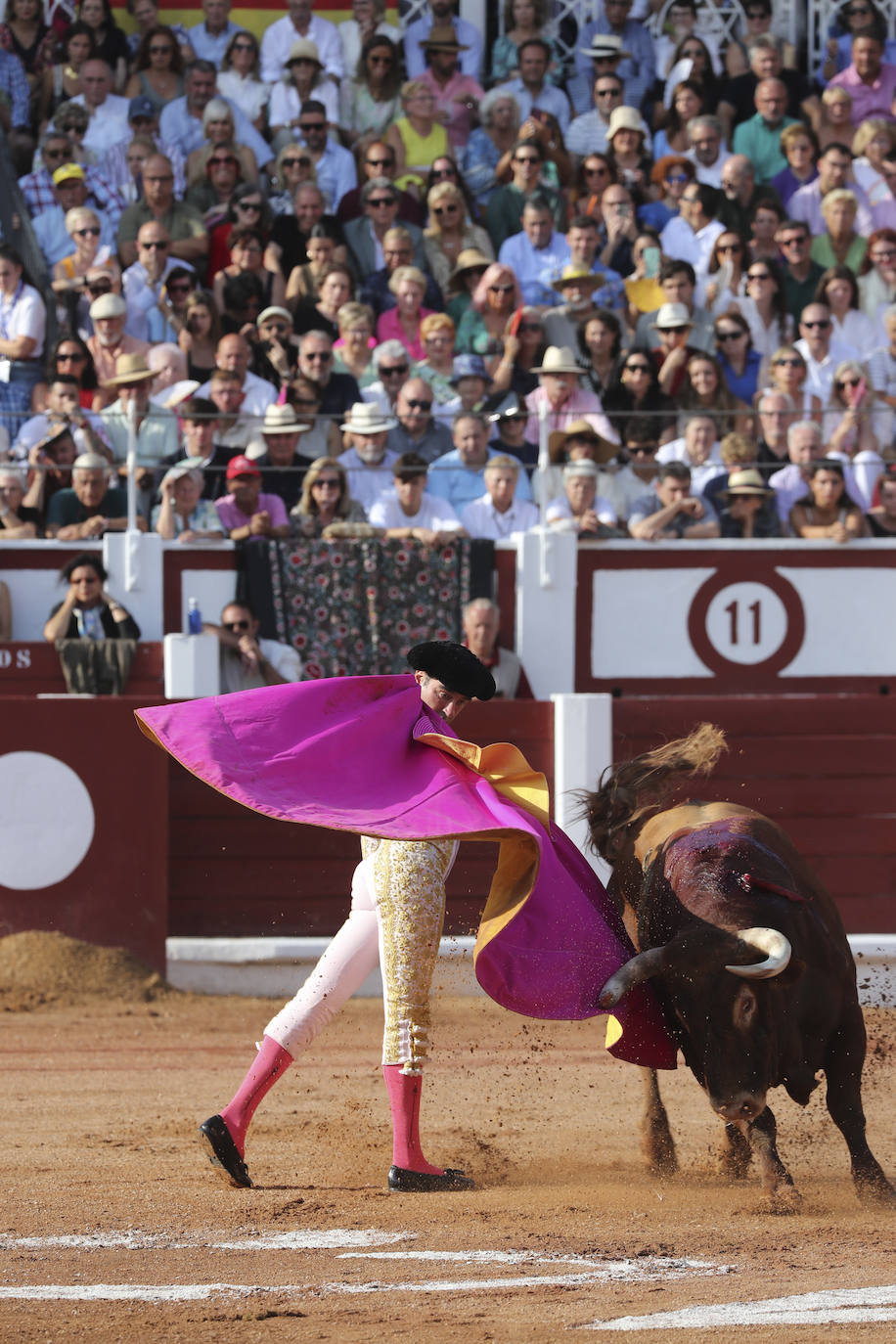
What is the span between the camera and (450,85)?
987cm

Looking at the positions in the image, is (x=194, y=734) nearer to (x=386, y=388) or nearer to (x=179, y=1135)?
(x=179, y=1135)

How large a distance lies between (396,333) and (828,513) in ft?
7.03

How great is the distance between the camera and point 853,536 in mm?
8094

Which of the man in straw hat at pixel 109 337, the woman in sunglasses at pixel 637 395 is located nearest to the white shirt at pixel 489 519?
the woman in sunglasses at pixel 637 395

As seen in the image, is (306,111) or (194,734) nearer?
(194,734)

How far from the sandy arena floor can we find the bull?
14cm

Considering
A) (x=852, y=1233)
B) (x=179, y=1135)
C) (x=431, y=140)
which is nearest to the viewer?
(x=852, y=1233)

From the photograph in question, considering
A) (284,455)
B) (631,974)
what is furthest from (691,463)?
(631,974)

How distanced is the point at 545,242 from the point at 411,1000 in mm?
5890

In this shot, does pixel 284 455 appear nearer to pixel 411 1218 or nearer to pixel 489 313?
pixel 489 313

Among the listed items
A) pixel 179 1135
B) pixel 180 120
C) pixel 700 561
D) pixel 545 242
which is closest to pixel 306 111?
pixel 180 120

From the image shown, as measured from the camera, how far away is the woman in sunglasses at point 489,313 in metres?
8.46

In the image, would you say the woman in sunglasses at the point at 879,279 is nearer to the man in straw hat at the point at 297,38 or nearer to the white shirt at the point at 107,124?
the man in straw hat at the point at 297,38

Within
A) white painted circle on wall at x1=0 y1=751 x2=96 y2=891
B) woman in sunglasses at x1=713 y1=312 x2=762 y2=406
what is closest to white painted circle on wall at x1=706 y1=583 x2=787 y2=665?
woman in sunglasses at x1=713 y1=312 x2=762 y2=406
